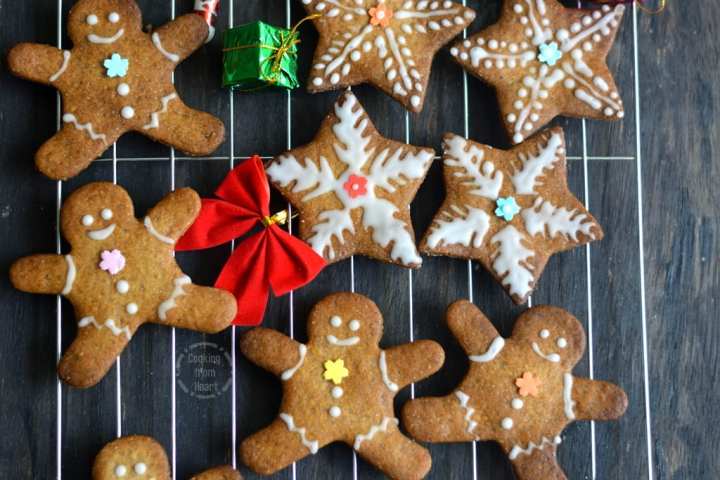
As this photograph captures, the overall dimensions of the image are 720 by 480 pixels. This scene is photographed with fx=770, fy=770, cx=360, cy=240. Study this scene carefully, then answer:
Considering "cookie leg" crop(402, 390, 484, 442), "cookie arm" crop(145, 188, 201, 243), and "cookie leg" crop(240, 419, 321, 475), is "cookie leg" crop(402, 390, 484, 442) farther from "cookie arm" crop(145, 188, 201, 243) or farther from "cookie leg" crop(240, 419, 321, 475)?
"cookie arm" crop(145, 188, 201, 243)

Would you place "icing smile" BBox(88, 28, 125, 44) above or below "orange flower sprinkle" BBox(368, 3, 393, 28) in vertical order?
below

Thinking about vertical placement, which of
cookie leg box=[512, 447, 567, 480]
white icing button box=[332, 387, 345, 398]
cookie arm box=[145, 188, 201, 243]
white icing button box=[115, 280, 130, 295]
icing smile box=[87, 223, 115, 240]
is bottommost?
cookie leg box=[512, 447, 567, 480]

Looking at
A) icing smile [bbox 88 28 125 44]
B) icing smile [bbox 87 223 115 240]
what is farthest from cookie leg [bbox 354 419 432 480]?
icing smile [bbox 88 28 125 44]

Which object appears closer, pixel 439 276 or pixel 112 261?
pixel 112 261

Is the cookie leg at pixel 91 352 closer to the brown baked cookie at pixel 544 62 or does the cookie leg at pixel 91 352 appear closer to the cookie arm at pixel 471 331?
the cookie arm at pixel 471 331

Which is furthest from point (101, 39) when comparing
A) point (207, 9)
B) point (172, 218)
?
point (172, 218)

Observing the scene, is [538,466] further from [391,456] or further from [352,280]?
[352,280]
